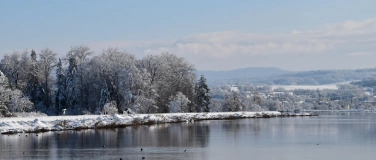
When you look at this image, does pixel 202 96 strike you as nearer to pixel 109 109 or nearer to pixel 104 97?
pixel 104 97

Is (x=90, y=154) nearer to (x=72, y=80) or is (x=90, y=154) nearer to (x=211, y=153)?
(x=211, y=153)

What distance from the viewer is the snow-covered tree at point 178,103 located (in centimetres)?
7793

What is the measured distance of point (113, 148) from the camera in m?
34.2

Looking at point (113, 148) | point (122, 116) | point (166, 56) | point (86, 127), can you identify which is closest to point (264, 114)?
point (166, 56)

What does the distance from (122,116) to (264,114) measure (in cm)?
4561

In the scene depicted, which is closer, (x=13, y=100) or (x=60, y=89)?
(x=13, y=100)

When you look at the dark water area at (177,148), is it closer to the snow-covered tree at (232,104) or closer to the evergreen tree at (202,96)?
the evergreen tree at (202,96)

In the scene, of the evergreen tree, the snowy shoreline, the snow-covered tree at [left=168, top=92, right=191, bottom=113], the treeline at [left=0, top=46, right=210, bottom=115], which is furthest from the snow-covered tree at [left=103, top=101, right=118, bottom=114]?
the evergreen tree

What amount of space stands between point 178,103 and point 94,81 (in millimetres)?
12295

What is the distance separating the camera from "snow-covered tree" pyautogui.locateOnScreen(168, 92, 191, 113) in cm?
7793

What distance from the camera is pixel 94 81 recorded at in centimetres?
7469

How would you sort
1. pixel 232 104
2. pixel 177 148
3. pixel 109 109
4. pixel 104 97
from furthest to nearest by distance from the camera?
pixel 232 104
pixel 104 97
pixel 109 109
pixel 177 148

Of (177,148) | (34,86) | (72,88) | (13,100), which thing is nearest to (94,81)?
(72,88)

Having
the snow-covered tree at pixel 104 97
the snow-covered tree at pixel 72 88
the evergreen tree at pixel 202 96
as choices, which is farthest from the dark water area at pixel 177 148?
the evergreen tree at pixel 202 96
